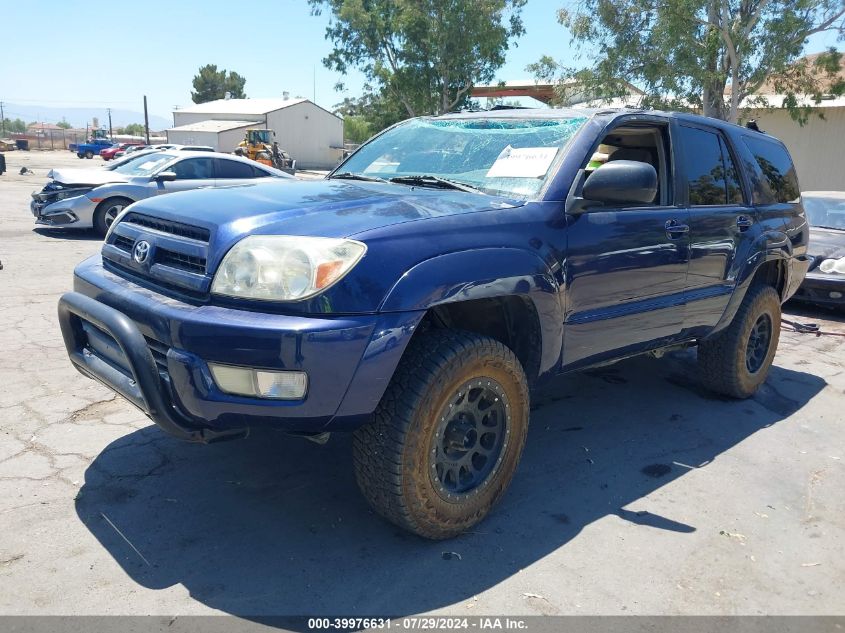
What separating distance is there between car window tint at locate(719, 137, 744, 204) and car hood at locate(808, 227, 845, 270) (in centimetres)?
427

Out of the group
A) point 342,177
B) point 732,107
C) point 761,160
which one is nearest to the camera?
point 342,177

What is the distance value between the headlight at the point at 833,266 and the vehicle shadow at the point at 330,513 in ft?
14.2

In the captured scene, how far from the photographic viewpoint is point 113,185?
10969 millimetres

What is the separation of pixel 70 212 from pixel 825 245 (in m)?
10.6

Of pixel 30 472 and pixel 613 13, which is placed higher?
pixel 613 13

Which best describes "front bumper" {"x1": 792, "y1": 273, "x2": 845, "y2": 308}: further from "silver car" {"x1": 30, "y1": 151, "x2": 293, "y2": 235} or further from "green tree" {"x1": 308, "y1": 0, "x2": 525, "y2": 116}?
"green tree" {"x1": 308, "y1": 0, "x2": 525, "y2": 116}

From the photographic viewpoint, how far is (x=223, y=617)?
2.47 metres

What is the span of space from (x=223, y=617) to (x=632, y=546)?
174cm

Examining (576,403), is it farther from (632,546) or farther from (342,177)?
(342,177)

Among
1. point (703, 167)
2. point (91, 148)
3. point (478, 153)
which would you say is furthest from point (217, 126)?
point (478, 153)

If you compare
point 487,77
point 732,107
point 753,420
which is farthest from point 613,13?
point 753,420

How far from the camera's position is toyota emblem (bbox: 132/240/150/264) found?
3.04 metres

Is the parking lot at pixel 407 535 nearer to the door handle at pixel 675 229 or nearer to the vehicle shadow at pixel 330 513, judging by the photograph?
the vehicle shadow at pixel 330 513

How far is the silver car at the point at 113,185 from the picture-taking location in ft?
35.8
